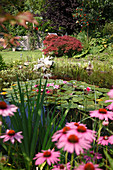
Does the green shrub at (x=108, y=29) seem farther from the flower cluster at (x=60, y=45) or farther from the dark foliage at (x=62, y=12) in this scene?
the flower cluster at (x=60, y=45)

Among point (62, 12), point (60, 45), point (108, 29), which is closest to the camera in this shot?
point (60, 45)

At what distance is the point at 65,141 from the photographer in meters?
0.65

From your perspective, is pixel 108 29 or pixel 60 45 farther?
pixel 108 29

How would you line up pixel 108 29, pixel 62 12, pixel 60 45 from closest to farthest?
pixel 60 45
pixel 108 29
pixel 62 12

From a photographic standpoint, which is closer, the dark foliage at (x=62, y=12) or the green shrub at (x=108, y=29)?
the green shrub at (x=108, y=29)

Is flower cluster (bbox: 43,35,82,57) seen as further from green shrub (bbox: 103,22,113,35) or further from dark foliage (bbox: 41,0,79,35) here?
dark foliage (bbox: 41,0,79,35)

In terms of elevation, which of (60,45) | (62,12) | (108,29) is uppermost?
(62,12)

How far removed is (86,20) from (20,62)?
4.82 m

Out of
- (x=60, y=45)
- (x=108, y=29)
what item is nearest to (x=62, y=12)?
(x=108, y=29)

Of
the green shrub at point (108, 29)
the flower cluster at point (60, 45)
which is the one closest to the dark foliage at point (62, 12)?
the green shrub at point (108, 29)

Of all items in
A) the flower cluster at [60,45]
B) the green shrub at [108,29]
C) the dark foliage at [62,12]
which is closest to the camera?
the flower cluster at [60,45]

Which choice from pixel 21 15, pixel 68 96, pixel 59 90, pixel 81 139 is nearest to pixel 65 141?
pixel 81 139

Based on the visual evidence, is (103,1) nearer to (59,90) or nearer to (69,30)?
(69,30)

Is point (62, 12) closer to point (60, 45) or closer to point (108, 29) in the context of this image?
point (108, 29)
